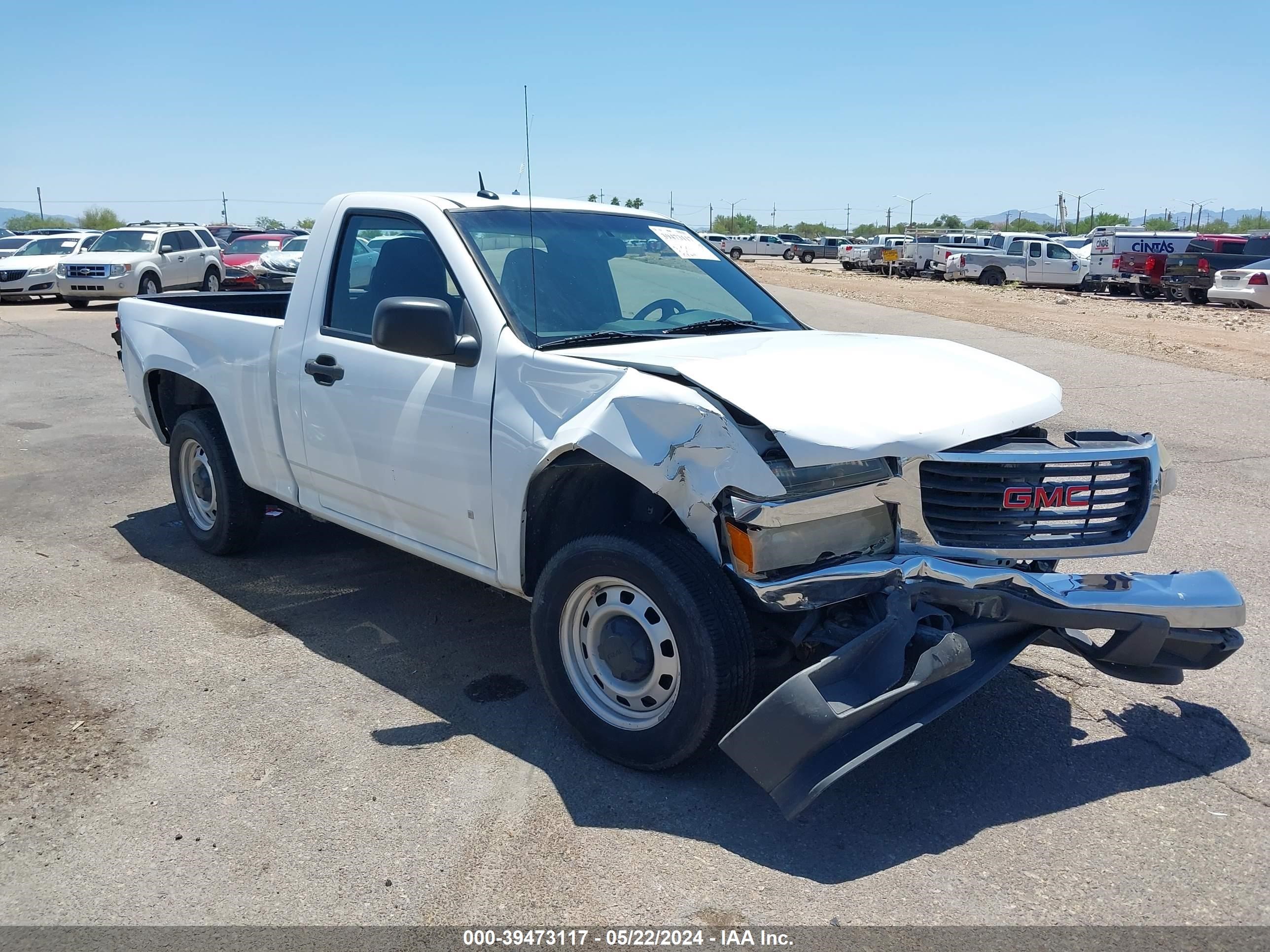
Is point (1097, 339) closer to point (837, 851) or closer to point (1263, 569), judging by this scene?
point (1263, 569)

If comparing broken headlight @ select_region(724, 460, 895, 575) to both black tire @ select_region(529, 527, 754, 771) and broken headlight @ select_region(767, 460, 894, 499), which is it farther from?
black tire @ select_region(529, 527, 754, 771)

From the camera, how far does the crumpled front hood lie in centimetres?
326

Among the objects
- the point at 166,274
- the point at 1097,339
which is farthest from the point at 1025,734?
the point at 166,274

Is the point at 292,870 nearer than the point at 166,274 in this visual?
Yes

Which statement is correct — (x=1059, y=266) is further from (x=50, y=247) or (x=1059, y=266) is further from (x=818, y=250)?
(x=818, y=250)

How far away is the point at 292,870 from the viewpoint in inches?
125

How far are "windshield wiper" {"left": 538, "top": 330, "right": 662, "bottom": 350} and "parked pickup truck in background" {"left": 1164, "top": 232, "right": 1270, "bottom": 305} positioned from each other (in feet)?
94.4

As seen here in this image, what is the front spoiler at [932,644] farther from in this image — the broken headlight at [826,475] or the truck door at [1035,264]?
the truck door at [1035,264]

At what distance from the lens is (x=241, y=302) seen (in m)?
7.08

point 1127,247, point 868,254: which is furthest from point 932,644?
point 868,254

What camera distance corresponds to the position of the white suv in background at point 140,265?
Result: 2284cm

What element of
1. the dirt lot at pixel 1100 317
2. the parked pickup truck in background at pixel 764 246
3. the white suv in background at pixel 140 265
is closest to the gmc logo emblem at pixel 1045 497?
the dirt lot at pixel 1100 317

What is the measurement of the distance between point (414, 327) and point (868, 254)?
47.9 metres

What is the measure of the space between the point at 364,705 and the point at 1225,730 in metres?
3.38
